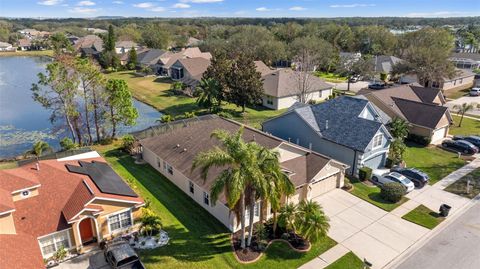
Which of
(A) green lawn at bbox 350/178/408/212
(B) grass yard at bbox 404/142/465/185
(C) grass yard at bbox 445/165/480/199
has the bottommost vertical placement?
(A) green lawn at bbox 350/178/408/212

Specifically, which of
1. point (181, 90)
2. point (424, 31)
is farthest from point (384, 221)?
point (424, 31)

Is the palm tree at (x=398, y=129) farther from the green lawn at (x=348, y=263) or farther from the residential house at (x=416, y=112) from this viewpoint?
the green lawn at (x=348, y=263)

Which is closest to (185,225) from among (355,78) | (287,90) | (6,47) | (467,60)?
(287,90)

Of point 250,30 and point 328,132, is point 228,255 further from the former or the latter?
point 250,30

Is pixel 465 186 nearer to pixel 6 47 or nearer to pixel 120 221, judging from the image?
pixel 120 221

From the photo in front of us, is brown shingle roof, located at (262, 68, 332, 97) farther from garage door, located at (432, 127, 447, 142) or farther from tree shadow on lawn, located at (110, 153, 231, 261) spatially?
tree shadow on lawn, located at (110, 153, 231, 261)

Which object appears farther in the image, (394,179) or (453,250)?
(394,179)

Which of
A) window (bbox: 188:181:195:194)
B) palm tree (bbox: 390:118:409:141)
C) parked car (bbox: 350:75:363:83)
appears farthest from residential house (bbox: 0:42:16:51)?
palm tree (bbox: 390:118:409:141)
